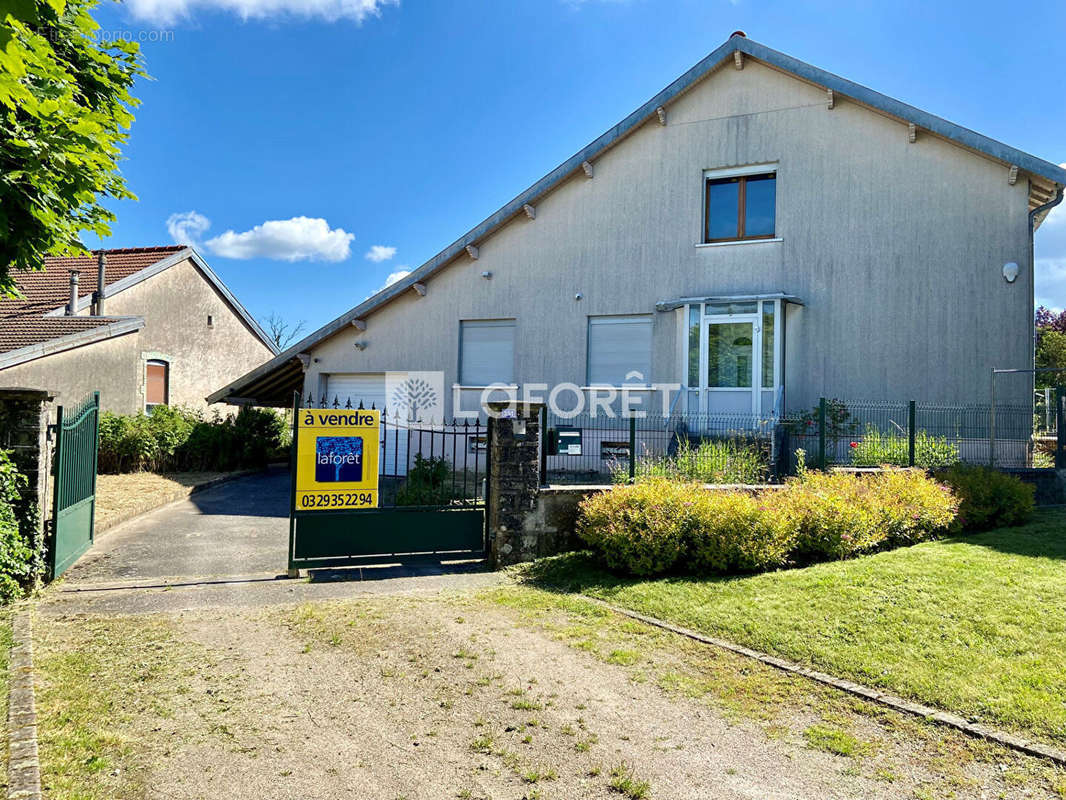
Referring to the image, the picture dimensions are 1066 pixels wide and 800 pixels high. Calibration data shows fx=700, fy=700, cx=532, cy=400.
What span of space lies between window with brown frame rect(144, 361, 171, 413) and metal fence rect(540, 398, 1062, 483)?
13568 millimetres

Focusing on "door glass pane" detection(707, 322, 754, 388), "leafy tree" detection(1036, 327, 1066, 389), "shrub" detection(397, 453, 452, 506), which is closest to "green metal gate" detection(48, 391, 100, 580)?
"shrub" detection(397, 453, 452, 506)

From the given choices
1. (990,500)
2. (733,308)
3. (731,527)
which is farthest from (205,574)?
(733,308)

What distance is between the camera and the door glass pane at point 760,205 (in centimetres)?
1428

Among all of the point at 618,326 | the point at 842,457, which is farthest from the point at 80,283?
the point at 842,457

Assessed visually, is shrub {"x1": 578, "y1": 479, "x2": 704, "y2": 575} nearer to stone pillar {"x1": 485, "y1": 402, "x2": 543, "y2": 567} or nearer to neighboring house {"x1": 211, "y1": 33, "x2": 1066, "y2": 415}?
stone pillar {"x1": 485, "y1": 402, "x2": 543, "y2": 567}

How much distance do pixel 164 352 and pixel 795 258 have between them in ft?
57.8

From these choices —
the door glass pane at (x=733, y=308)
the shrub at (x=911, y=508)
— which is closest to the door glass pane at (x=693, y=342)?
the door glass pane at (x=733, y=308)

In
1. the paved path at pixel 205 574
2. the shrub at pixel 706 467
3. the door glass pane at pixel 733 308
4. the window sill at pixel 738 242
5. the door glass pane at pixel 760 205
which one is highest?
the door glass pane at pixel 760 205

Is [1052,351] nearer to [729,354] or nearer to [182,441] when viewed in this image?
[729,354]

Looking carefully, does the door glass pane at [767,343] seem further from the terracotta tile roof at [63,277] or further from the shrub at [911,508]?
the terracotta tile roof at [63,277]

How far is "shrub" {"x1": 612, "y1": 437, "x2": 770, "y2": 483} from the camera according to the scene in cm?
987

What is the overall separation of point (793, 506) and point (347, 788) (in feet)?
19.4

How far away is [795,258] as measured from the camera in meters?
13.8

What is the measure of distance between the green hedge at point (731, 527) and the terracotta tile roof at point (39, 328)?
1383cm
